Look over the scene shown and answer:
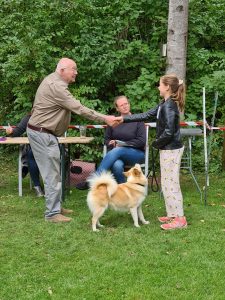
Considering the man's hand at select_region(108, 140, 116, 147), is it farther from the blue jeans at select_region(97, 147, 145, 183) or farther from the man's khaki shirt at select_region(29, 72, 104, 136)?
the man's khaki shirt at select_region(29, 72, 104, 136)

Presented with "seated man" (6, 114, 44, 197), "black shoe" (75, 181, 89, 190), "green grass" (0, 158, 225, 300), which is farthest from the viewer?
"black shoe" (75, 181, 89, 190)

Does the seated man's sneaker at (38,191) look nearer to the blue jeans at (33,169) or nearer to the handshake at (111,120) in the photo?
the blue jeans at (33,169)

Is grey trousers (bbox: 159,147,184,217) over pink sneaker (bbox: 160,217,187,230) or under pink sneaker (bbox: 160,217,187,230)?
over

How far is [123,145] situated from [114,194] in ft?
4.70

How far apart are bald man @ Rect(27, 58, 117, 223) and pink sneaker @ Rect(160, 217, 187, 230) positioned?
1.11 m

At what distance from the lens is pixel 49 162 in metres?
5.50

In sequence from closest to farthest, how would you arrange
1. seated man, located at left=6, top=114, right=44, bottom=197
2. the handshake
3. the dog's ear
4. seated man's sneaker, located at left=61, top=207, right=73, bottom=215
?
the dog's ear
the handshake
seated man's sneaker, located at left=61, top=207, right=73, bottom=215
seated man, located at left=6, top=114, right=44, bottom=197

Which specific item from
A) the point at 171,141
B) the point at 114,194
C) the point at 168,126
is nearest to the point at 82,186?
the point at 114,194

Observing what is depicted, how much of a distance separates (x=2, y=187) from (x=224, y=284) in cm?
460

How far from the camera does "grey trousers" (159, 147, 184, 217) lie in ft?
17.0

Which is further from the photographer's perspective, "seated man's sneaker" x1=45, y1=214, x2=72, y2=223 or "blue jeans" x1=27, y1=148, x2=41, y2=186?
"blue jeans" x1=27, y1=148, x2=41, y2=186

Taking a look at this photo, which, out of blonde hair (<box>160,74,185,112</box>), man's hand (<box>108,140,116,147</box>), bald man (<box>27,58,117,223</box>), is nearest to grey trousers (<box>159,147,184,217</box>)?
blonde hair (<box>160,74,185,112</box>)

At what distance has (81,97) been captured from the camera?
8852 mm

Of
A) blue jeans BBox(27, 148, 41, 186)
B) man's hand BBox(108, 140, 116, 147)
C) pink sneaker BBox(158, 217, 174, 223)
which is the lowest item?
pink sneaker BBox(158, 217, 174, 223)
